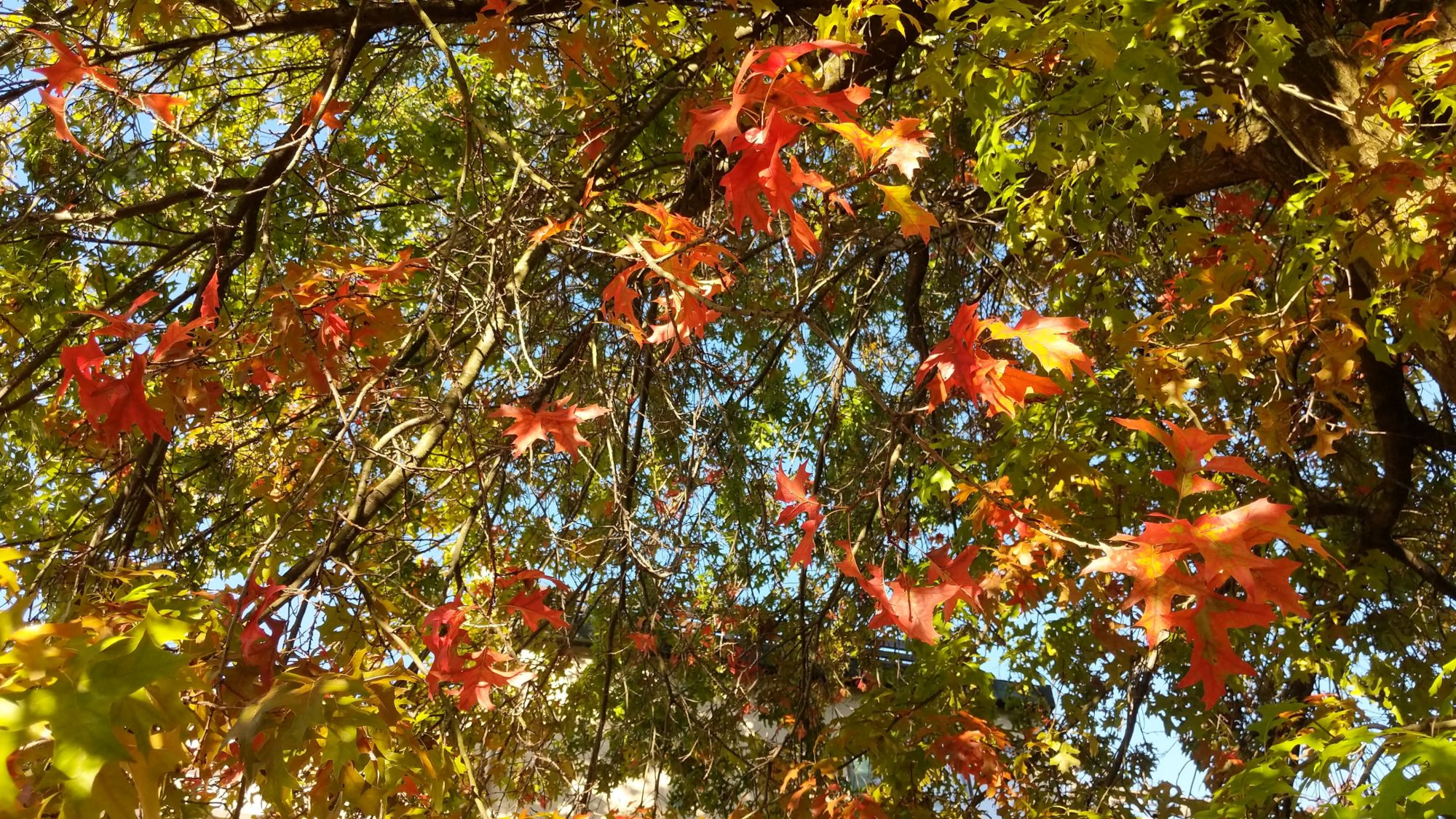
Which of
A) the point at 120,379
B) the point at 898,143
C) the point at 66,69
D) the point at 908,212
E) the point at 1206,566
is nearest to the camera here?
the point at 1206,566

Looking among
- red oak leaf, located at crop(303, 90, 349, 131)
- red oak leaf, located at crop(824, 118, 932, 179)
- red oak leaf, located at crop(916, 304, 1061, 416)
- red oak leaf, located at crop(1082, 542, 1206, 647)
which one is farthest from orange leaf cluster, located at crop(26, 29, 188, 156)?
red oak leaf, located at crop(1082, 542, 1206, 647)

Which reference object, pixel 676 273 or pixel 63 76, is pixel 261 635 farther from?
pixel 63 76

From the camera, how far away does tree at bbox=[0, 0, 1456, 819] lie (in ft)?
4.46

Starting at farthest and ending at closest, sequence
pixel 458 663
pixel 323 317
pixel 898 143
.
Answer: pixel 323 317
pixel 458 663
pixel 898 143

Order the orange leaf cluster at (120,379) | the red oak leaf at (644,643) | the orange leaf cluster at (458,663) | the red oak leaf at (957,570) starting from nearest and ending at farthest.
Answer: the red oak leaf at (957,570), the orange leaf cluster at (458,663), the orange leaf cluster at (120,379), the red oak leaf at (644,643)

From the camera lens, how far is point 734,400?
3.47 meters

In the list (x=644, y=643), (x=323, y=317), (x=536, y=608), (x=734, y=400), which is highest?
(x=734, y=400)

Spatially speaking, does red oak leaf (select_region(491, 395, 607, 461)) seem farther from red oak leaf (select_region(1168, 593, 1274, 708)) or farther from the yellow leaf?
red oak leaf (select_region(1168, 593, 1274, 708))

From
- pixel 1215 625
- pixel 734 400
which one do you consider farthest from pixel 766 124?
pixel 734 400

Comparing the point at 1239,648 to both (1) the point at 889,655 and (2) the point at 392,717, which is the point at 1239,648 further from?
(2) the point at 392,717

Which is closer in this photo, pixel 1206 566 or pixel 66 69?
pixel 1206 566

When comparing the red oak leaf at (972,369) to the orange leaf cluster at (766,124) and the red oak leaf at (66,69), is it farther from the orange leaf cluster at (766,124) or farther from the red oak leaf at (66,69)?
the red oak leaf at (66,69)

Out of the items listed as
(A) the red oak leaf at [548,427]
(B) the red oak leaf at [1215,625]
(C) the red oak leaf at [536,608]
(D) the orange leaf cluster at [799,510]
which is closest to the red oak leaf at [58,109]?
(A) the red oak leaf at [548,427]

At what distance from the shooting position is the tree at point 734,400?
53.5 inches
